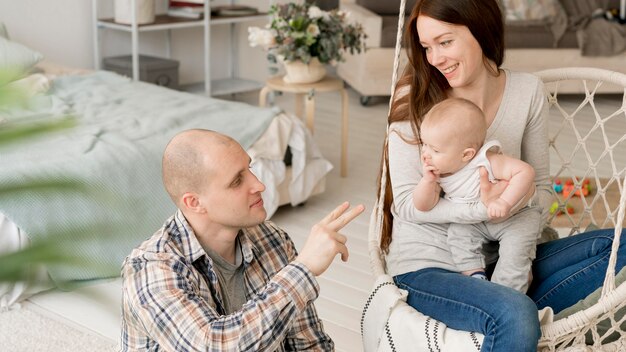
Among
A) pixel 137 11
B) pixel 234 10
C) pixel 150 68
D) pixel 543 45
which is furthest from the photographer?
pixel 543 45

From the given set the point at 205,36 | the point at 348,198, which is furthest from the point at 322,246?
the point at 205,36

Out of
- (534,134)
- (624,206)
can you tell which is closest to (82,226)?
(624,206)

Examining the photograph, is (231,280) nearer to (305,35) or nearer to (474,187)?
(474,187)

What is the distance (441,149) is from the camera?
1676mm

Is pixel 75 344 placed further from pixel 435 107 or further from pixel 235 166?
pixel 435 107

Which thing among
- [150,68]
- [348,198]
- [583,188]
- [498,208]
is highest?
[498,208]

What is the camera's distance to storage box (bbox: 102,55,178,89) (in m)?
4.91

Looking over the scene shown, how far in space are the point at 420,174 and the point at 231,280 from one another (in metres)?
0.45

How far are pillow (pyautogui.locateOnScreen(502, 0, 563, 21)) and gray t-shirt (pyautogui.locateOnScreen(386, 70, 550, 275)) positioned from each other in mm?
4122

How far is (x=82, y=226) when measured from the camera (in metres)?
0.41

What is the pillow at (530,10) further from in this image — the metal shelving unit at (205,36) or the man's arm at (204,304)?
the man's arm at (204,304)

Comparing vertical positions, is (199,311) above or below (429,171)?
below

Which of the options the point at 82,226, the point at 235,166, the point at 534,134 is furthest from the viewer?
the point at 534,134

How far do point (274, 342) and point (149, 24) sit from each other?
372cm
